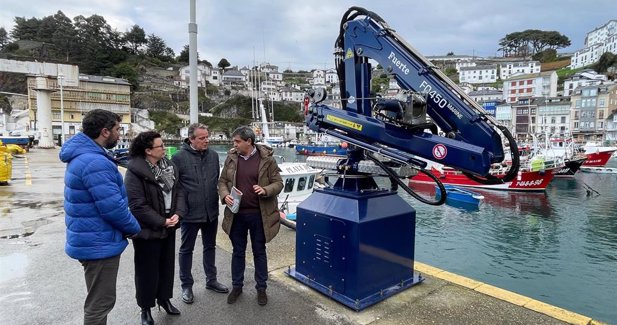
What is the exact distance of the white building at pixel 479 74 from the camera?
116000 millimetres

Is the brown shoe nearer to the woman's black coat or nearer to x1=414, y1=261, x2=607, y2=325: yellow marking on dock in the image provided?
the woman's black coat

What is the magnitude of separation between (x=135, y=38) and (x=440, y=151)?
13568 centimetres

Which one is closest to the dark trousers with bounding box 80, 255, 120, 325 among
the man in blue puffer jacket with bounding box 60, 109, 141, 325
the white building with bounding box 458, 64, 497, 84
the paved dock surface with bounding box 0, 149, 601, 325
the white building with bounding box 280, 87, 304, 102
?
the man in blue puffer jacket with bounding box 60, 109, 141, 325

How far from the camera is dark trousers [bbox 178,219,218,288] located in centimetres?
385

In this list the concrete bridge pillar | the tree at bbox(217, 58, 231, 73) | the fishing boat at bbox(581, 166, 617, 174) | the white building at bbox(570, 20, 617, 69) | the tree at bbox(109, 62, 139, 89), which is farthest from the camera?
the tree at bbox(217, 58, 231, 73)

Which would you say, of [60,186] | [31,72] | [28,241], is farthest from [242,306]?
[31,72]

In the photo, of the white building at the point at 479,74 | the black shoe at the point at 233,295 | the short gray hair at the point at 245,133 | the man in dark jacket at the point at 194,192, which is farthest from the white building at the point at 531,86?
the black shoe at the point at 233,295

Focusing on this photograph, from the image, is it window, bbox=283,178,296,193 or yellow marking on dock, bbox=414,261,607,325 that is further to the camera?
window, bbox=283,178,296,193

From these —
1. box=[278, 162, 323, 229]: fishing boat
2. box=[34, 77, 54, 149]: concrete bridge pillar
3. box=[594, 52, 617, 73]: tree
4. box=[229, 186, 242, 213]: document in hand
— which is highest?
box=[594, 52, 617, 73]: tree

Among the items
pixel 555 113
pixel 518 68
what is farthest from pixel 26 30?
pixel 518 68

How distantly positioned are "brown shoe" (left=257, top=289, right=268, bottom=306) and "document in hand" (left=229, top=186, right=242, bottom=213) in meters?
0.87

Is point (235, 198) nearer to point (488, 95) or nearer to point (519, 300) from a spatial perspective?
point (519, 300)

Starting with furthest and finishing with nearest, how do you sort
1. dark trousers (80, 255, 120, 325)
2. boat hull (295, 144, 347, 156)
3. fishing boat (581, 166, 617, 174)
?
boat hull (295, 144, 347, 156)
fishing boat (581, 166, 617, 174)
dark trousers (80, 255, 120, 325)

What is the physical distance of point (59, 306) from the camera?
3633 millimetres
